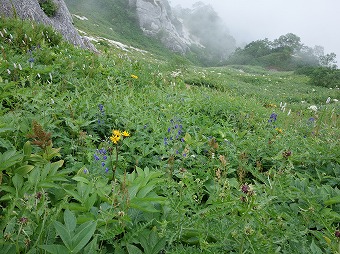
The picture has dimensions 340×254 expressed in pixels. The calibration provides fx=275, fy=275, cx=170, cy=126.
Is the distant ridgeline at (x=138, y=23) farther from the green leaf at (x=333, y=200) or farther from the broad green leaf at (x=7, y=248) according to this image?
the broad green leaf at (x=7, y=248)

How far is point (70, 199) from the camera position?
80.2 inches

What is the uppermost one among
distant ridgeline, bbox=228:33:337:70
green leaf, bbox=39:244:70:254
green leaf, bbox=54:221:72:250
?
distant ridgeline, bbox=228:33:337:70

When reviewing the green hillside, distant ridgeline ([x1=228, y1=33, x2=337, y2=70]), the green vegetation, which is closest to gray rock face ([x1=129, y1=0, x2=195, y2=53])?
the green hillside

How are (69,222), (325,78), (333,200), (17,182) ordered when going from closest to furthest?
(69,222) < (17,182) < (333,200) < (325,78)

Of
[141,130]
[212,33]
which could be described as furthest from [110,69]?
[212,33]

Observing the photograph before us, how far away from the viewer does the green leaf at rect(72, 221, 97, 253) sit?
1359mm

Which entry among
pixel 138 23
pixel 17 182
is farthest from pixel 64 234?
pixel 138 23

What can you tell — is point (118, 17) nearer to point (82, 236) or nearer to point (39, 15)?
point (39, 15)

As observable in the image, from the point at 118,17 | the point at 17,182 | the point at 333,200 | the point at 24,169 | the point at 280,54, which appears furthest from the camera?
the point at 118,17

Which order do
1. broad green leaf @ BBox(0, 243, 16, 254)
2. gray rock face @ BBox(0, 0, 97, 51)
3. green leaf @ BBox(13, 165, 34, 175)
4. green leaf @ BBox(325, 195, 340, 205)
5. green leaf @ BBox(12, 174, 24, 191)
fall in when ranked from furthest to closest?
gray rock face @ BBox(0, 0, 97, 51) < green leaf @ BBox(325, 195, 340, 205) < green leaf @ BBox(13, 165, 34, 175) < green leaf @ BBox(12, 174, 24, 191) < broad green leaf @ BBox(0, 243, 16, 254)

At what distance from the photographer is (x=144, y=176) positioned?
A: 2.19 meters

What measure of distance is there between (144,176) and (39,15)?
32.2 ft

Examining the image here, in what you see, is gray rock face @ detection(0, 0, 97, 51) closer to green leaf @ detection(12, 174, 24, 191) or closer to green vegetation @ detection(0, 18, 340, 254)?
green vegetation @ detection(0, 18, 340, 254)

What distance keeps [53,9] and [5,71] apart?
8253 millimetres
